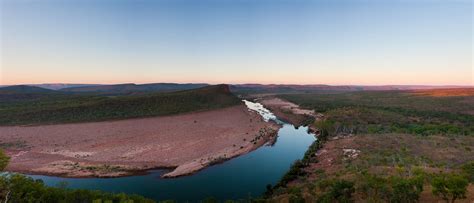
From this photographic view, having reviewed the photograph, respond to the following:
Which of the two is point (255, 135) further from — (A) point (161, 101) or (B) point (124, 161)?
(A) point (161, 101)

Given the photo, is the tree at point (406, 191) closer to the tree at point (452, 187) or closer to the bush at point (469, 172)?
the tree at point (452, 187)

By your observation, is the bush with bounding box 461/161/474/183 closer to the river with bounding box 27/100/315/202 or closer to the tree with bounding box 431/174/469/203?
the tree with bounding box 431/174/469/203

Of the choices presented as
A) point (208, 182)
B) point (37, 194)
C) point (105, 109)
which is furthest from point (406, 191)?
point (105, 109)

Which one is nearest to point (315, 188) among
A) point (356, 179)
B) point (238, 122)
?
point (356, 179)

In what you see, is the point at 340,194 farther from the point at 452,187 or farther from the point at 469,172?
the point at 469,172

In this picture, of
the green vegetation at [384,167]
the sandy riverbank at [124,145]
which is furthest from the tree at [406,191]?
the sandy riverbank at [124,145]
